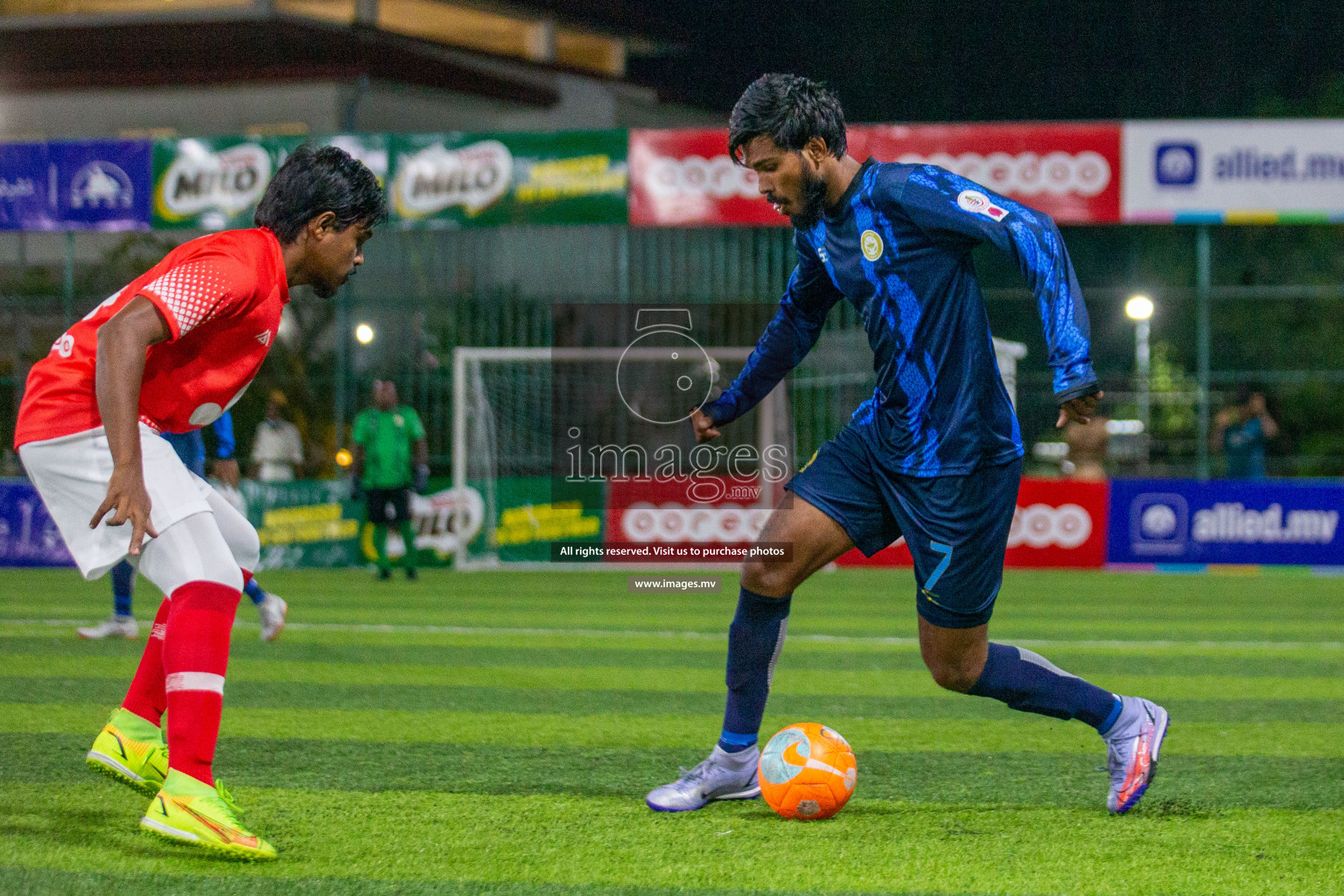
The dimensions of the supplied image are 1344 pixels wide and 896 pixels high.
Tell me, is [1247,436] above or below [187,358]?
below

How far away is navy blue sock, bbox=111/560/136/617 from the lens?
8.42 m

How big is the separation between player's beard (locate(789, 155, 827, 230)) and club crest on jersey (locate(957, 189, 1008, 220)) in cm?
36

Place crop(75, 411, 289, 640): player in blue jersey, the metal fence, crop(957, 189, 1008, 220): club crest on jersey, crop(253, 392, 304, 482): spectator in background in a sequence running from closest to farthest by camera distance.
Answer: crop(957, 189, 1008, 220): club crest on jersey, crop(75, 411, 289, 640): player in blue jersey, crop(253, 392, 304, 482): spectator in background, the metal fence

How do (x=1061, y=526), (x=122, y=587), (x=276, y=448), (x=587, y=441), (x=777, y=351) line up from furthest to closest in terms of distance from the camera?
1. (x=587, y=441)
2. (x=276, y=448)
3. (x=1061, y=526)
4. (x=122, y=587)
5. (x=777, y=351)

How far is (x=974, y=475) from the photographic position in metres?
3.88

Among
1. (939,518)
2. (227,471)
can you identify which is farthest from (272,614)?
(939,518)

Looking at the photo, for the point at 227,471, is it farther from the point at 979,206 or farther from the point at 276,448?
the point at 276,448

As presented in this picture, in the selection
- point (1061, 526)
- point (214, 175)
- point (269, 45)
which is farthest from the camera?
point (269, 45)

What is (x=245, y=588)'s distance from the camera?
6.57m

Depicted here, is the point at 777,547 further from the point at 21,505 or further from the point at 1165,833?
the point at 21,505

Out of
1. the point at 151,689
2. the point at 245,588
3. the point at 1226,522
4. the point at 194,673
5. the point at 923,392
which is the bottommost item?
the point at 1226,522

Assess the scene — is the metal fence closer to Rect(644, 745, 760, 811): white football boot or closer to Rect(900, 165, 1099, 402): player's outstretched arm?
Rect(644, 745, 760, 811): white football boot

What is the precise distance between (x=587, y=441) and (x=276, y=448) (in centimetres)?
349

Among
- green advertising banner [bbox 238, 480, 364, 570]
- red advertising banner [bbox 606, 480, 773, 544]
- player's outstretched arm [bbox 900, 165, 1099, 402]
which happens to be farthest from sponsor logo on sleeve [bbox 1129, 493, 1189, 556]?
player's outstretched arm [bbox 900, 165, 1099, 402]
